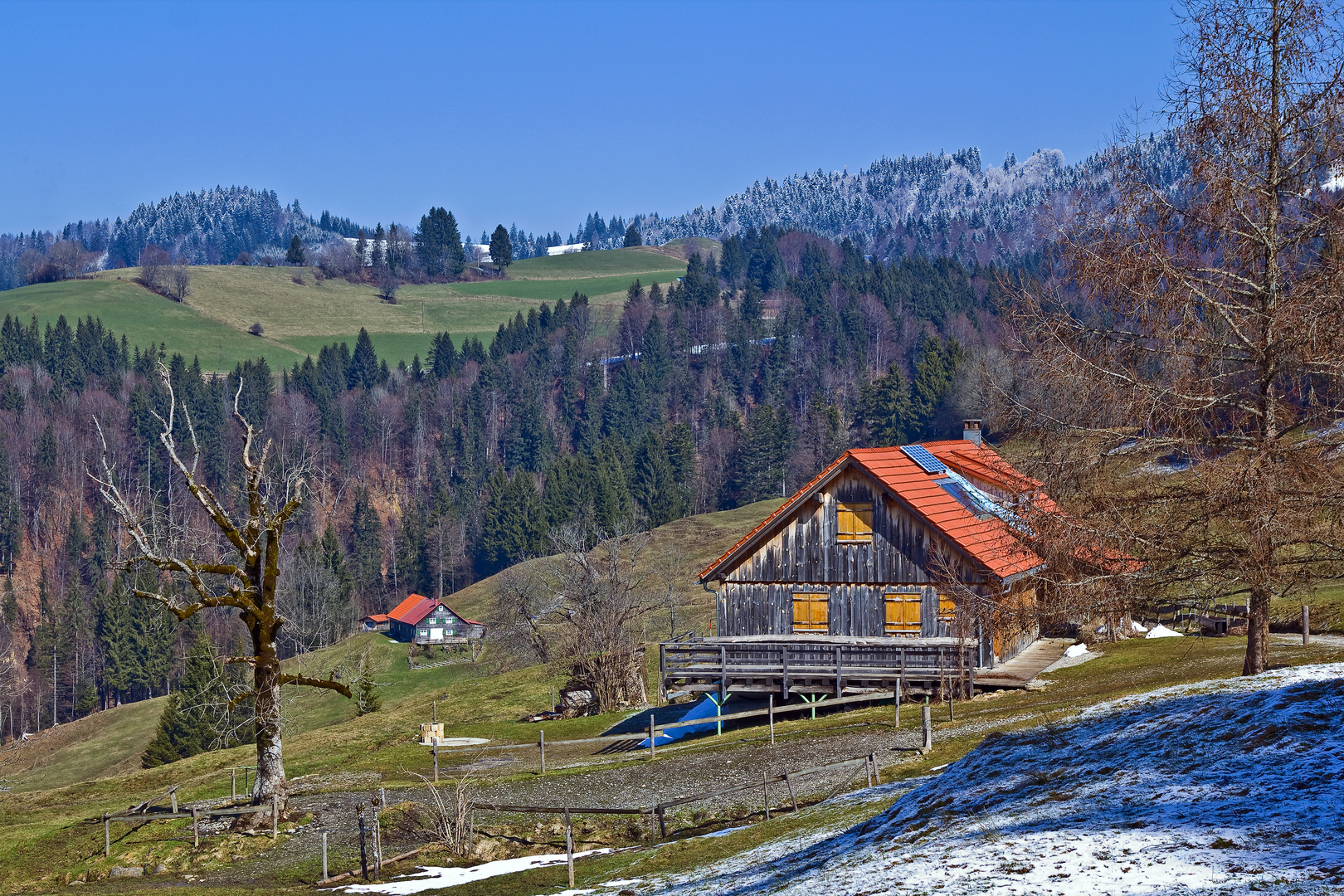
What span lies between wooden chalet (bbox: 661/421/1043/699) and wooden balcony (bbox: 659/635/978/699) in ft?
0.15

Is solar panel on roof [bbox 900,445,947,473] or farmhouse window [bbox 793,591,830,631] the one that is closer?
farmhouse window [bbox 793,591,830,631]

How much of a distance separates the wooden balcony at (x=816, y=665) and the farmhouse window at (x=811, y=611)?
49 centimetres

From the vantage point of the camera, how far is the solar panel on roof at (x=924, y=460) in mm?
43719

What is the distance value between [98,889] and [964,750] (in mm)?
17621

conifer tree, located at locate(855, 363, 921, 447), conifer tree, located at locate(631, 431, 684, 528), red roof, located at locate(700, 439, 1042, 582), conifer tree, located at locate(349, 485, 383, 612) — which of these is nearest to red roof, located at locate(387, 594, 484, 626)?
conifer tree, located at locate(349, 485, 383, 612)

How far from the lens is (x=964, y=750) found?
24.8 meters

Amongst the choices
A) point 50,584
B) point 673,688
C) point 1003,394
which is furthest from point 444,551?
point 1003,394

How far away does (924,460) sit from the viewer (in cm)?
4422

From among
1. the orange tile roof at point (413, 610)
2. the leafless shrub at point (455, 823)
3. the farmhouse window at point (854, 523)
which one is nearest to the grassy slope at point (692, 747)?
the leafless shrub at point (455, 823)

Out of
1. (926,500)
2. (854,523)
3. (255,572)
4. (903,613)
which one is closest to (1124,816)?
(255,572)

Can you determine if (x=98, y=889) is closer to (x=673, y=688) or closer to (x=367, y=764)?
(x=367, y=764)

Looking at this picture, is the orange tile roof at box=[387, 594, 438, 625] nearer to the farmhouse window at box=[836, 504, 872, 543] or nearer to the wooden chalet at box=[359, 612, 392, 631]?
→ the wooden chalet at box=[359, 612, 392, 631]

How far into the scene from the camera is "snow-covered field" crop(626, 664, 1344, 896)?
10.8 metres

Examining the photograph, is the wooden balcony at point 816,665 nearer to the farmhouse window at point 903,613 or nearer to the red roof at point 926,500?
the farmhouse window at point 903,613
